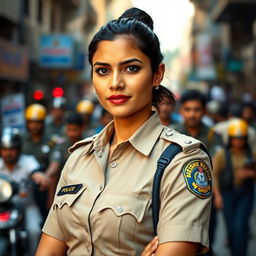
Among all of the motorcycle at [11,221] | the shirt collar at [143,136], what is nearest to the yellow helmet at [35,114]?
the motorcycle at [11,221]

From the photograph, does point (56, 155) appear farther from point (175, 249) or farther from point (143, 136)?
point (175, 249)

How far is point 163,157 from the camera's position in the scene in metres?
1.94

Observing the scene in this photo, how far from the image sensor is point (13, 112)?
9.69 m

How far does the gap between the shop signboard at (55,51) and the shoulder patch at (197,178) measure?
20696 millimetres

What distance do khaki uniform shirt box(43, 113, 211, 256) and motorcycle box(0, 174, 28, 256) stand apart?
2.65 m

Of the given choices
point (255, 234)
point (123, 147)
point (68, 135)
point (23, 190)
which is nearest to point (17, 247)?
point (23, 190)

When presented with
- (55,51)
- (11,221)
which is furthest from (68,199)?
(55,51)

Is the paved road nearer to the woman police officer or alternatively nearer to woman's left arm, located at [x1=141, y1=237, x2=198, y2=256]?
the woman police officer

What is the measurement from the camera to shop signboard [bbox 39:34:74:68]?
22172 millimetres

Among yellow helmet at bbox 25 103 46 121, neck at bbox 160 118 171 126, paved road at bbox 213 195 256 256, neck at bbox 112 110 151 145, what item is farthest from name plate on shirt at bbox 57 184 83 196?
yellow helmet at bbox 25 103 46 121

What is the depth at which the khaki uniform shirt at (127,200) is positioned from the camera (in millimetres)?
1854

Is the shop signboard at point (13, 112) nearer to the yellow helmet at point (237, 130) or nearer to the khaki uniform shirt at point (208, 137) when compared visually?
the yellow helmet at point (237, 130)

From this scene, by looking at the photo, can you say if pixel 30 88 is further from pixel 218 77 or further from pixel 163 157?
pixel 163 157

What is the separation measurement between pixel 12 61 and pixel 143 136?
15.9 m
